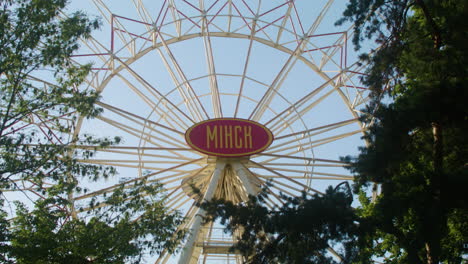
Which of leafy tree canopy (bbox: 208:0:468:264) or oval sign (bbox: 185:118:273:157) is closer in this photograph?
leafy tree canopy (bbox: 208:0:468:264)

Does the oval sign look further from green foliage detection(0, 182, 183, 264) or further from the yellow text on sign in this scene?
green foliage detection(0, 182, 183, 264)

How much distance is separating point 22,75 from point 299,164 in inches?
476

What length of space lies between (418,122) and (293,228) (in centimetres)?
335

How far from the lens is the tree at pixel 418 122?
10.3 metres

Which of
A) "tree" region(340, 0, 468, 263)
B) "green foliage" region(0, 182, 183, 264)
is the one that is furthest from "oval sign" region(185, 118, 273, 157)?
"tree" region(340, 0, 468, 263)

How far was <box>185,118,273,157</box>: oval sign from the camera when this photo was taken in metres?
19.6

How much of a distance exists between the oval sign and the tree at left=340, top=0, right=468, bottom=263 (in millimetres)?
7915

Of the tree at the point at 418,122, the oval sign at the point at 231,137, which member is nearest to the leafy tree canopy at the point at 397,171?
A: the tree at the point at 418,122

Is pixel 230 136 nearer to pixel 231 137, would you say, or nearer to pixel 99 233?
pixel 231 137

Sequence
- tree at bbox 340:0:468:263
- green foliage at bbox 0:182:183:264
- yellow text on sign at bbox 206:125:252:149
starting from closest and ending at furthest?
1. tree at bbox 340:0:468:263
2. green foliage at bbox 0:182:183:264
3. yellow text on sign at bbox 206:125:252:149

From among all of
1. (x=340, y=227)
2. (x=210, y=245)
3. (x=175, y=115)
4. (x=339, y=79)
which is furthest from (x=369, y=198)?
(x=340, y=227)

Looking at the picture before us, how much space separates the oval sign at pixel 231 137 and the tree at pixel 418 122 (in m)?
7.92

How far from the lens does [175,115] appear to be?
21.7 m

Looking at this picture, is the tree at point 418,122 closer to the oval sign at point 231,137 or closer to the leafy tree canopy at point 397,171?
the leafy tree canopy at point 397,171
